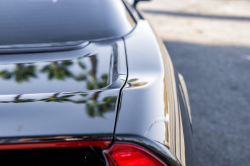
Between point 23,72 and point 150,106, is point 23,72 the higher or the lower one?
the higher one

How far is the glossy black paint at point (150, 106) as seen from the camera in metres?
0.92

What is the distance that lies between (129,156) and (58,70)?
0.54 m

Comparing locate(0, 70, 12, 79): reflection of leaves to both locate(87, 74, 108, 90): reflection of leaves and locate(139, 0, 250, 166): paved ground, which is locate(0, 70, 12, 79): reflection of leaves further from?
locate(139, 0, 250, 166): paved ground

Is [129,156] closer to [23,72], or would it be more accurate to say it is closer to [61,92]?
[61,92]

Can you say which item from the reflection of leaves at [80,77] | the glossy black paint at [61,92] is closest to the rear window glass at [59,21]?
the glossy black paint at [61,92]

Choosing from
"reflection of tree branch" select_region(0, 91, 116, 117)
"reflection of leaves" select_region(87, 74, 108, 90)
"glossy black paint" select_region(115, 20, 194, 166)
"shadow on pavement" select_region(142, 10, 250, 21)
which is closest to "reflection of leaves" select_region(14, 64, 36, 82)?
"reflection of tree branch" select_region(0, 91, 116, 117)

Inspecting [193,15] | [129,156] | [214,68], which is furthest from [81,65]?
[193,15]

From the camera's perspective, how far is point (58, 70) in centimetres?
118

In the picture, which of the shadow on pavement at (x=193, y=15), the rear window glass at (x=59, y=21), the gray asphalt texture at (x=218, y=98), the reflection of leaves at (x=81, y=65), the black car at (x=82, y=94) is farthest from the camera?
the shadow on pavement at (x=193, y=15)

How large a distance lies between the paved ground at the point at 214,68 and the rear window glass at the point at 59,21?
1.37 meters

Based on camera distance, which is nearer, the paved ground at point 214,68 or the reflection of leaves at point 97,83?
the reflection of leaves at point 97,83

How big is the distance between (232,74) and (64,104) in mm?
3186

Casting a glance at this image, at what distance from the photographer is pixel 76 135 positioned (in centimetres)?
85

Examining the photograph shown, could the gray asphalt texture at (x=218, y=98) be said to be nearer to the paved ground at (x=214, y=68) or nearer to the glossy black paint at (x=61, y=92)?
the paved ground at (x=214, y=68)
